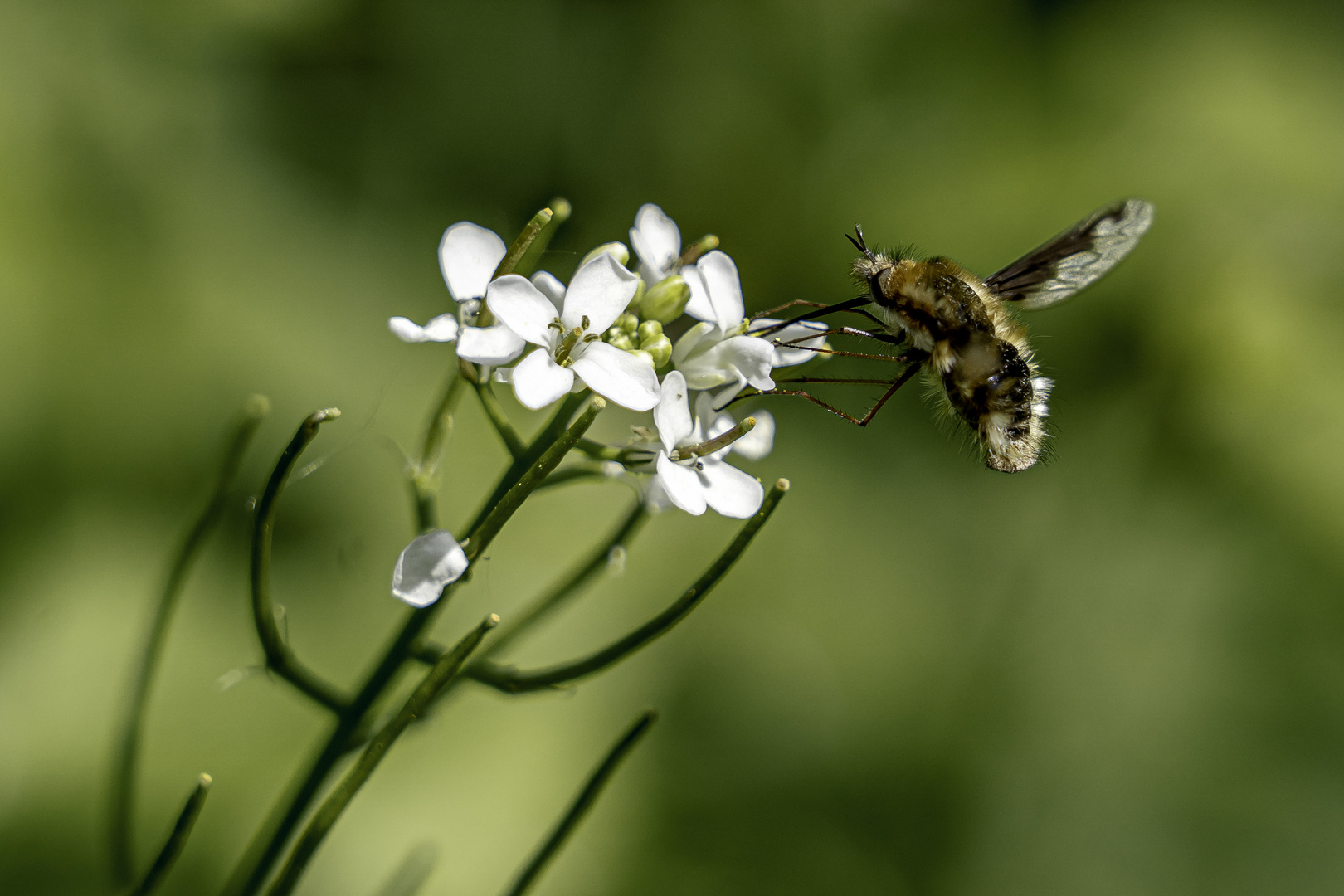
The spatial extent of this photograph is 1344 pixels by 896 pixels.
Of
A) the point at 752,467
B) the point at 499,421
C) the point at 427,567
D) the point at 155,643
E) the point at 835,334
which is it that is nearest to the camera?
the point at 427,567

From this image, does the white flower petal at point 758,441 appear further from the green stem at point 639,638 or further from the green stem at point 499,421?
the green stem at point 499,421

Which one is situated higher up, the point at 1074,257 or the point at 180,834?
the point at 1074,257

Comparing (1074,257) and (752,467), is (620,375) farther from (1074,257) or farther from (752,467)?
(752,467)

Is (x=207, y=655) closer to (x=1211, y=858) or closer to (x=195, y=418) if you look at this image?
(x=195, y=418)

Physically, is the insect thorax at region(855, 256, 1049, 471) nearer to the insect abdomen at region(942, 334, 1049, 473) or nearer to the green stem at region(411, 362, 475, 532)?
the insect abdomen at region(942, 334, 1049, 473)

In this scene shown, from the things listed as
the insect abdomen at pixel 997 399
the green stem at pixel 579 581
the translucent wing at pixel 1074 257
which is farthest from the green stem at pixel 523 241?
the translucent wing at pixel 1074 257

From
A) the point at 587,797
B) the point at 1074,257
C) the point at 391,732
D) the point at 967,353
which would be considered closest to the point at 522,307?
the point at 391,732

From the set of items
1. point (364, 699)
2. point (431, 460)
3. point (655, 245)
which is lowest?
point (364, 699)

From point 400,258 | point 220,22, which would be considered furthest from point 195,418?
point 220,22
